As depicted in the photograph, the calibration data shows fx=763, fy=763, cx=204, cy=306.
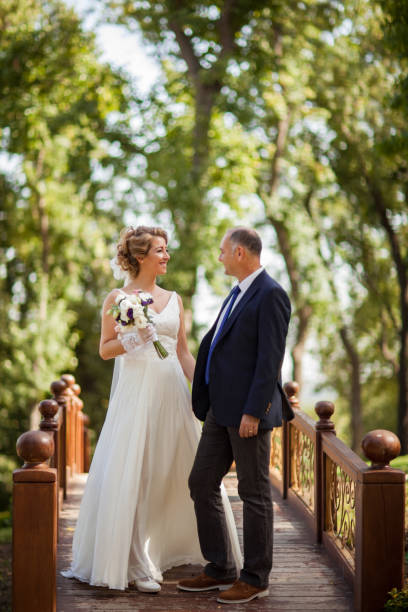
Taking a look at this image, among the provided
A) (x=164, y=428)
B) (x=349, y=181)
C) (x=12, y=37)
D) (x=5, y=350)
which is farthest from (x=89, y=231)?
(x=164, y=428)

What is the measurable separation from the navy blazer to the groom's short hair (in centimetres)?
17

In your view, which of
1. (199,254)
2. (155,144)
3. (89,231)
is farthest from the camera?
(89,231)

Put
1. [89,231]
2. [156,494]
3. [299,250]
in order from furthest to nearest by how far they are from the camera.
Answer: [89,231]
[299,250]
[156,494]

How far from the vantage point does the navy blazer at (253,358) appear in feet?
14.5

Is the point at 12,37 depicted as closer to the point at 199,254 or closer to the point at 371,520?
the point at 199,254

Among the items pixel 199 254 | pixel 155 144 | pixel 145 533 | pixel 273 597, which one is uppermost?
pixel 155 144

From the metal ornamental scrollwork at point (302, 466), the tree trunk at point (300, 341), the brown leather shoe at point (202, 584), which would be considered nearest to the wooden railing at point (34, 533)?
the brown leather shoe at point (202, 584)

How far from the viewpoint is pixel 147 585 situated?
477 centimetres

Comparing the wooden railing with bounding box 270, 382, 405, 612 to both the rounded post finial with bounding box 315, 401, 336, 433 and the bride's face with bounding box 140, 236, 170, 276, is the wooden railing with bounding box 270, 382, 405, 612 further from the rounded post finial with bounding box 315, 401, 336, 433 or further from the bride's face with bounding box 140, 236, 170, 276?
the bride's face with bounding box 140, 236, 170, 276

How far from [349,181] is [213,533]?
1801 centimetres

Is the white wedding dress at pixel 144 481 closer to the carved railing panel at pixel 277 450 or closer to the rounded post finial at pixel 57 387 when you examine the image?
the rounded post finial at pixel 57 387

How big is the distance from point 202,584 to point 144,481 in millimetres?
755

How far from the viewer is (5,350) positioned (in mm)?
22906

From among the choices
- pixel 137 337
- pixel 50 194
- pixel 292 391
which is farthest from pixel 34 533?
pixel 50 194
